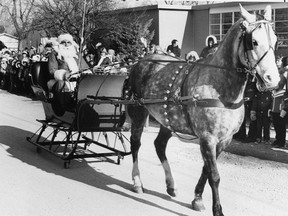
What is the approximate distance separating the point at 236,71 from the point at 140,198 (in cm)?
214

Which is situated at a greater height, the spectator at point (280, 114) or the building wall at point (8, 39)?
the building wall at point (8, 39)

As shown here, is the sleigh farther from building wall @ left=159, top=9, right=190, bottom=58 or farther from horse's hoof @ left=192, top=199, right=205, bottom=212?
building wall @ left=159, top=9, right=190, bottom=58

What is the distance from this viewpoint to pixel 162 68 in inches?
238

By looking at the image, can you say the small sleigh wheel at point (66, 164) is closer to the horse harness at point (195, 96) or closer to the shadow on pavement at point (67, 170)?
the shadow on pavement at point (67, 170)

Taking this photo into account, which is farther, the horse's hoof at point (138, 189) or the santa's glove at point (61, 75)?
the santa's glove at point (61, 75)

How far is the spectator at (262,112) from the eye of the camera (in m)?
9.24

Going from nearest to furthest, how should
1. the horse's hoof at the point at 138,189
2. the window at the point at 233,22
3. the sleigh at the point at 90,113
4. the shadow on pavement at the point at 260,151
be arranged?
the horse's hoof at the point at 138,189, the sleigh at the point at 90,113, the shadow on pavement at the point at 260,151, the window at the point at 233,22

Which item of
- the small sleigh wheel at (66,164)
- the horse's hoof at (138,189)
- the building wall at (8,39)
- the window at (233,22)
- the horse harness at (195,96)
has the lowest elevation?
the horse's hoof at (138,189)

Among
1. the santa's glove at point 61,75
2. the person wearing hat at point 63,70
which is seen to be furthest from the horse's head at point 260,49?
the santa's glove at point 61,75

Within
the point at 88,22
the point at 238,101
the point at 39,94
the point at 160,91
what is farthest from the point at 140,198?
the point at 88,22

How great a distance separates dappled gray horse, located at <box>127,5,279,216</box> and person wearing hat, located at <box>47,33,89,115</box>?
2.20 meters

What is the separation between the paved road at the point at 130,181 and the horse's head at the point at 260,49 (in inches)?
65.9

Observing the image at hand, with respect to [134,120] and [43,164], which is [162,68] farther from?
[43,164]

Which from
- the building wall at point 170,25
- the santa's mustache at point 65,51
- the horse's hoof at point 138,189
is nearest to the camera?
the horse's hoof at point 138,189
